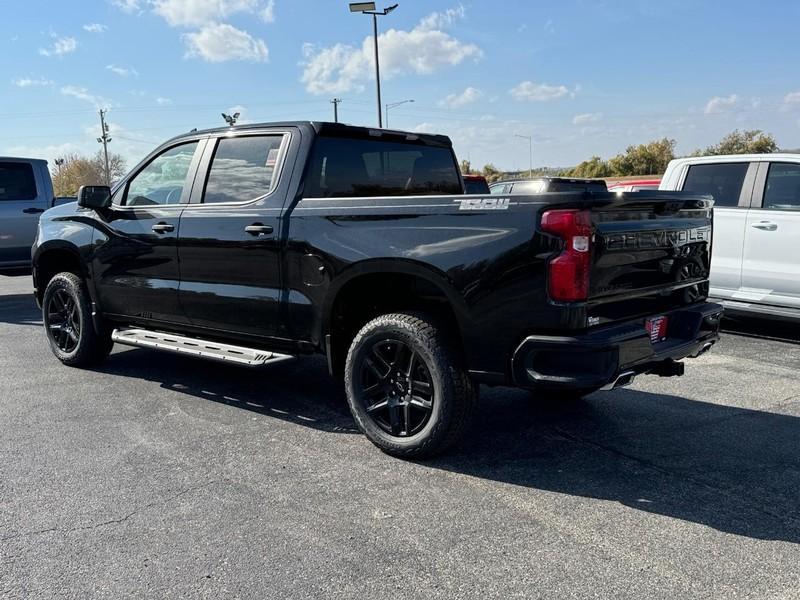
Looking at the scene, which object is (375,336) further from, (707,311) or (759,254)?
(759,254)

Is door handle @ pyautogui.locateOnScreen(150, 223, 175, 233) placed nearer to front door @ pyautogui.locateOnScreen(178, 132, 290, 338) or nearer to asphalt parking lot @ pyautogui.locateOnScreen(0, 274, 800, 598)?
front door @ pyautogui.locateOnScreen(178, 132, 290, 338)

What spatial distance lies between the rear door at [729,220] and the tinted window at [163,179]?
17.9ft

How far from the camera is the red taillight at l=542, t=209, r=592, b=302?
3.33m

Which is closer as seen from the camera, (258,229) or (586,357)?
(586,357)

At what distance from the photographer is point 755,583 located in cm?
272

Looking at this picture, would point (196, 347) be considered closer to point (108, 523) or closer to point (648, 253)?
point (108, 523)

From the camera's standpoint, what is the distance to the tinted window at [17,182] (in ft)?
34.6

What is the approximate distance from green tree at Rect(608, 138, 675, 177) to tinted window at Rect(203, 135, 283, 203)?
50.9m

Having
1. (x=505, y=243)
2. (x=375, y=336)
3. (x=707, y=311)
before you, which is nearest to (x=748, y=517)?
(x=707, y=311)

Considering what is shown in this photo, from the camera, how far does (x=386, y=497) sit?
3.53 metres

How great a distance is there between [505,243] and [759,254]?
496cm

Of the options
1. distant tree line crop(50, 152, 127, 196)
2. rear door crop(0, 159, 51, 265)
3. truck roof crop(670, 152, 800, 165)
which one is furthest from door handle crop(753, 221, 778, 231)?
distant tree line crop(50, 152, 127, 196)

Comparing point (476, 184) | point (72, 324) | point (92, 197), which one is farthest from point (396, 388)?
point (476, 184)

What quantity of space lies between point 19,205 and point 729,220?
9.69 metres
